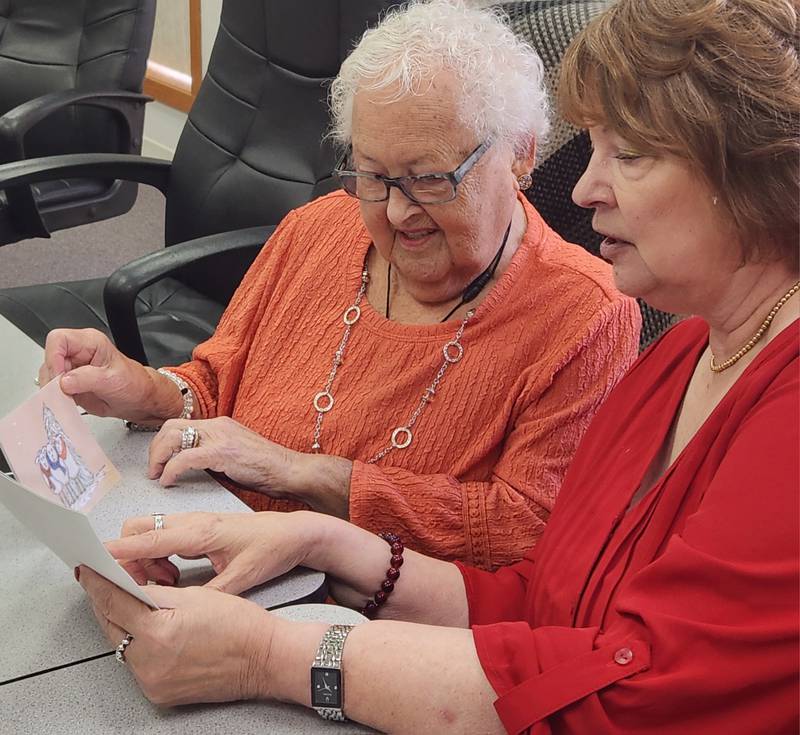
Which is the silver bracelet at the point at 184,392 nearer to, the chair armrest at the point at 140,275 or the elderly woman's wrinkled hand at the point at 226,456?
the elderly woman's wrinkled hand at the point at 226,456

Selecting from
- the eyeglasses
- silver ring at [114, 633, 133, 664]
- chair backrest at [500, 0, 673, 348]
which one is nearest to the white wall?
chair backrest at [500, 0, 673, 348]

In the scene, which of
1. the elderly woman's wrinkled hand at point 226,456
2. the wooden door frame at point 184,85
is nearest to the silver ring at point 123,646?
the elderly woman's wrinkled hand at point 226,456

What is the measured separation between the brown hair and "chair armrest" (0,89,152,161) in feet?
6.69

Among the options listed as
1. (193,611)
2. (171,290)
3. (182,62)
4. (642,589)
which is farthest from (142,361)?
(182,62)

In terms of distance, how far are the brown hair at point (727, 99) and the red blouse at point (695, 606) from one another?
141 mm

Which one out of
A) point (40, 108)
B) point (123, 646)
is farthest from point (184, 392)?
point (40, 108)

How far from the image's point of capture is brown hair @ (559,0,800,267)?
0.95m

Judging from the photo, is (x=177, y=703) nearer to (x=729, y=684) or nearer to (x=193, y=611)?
(x=193, y=611)

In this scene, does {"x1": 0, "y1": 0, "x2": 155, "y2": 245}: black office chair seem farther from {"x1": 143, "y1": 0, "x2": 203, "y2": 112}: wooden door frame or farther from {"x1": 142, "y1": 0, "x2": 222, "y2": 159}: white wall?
{"x1": 142, "y1": 0, "x2": 222, "y2": 159}: white wall

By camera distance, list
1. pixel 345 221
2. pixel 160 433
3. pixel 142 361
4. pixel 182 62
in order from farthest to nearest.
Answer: pixel 182 62 < pixel 142 361 < pixel 345 221 < pixel 160 433

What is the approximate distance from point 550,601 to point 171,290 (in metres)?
1.61

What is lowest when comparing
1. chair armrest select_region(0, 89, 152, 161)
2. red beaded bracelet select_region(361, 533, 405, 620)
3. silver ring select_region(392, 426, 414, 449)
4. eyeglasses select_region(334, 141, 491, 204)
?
red beaded bracelet select_region(361, 533, 405, 620)

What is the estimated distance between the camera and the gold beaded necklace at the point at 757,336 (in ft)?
3.43

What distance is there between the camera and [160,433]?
4.57ft
